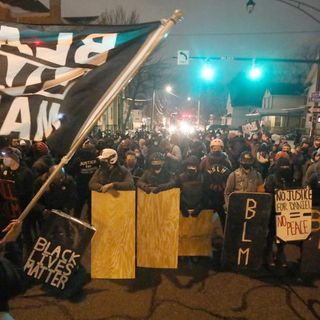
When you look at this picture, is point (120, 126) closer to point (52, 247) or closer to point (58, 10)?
point (58, 10)

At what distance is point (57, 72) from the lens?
357 centimetres

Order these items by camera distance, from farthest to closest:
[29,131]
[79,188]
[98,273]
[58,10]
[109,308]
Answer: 1. [58,10]
2. [79,188]
3. [98,273]
4. [109,308]
5. [29,131]

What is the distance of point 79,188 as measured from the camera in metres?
7.65

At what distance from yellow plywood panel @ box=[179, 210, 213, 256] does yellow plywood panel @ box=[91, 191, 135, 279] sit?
971 millimetres

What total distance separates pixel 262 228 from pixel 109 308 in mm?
2483

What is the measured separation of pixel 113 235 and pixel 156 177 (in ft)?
3.81

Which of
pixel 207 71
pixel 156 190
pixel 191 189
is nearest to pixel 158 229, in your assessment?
pixel 156 190

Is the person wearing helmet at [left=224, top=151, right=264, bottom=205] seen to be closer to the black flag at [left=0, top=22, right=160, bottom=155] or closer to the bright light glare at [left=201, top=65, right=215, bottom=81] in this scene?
the black flag at [left=0, top=22, right=160, bottom=155]

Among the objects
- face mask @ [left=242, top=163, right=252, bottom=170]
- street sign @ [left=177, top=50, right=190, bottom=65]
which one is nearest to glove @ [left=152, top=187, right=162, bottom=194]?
face mask @ [left=242, top=163, right=252, bottom=170]

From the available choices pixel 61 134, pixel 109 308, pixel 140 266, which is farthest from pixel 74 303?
pixel 61 134

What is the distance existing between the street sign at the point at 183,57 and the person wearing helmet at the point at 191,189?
34.9 ft

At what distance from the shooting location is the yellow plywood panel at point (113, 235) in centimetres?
532

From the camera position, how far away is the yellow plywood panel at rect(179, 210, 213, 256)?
6066 millimetres

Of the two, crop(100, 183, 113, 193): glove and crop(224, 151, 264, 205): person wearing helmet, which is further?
crop(224, 151, 264, 205): person wearing helmet
